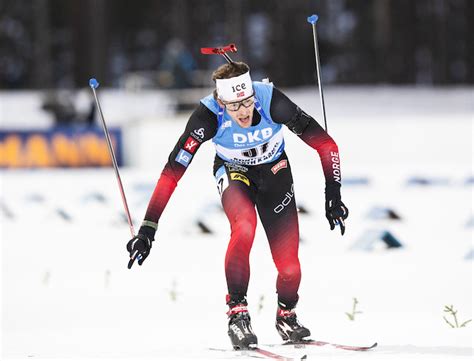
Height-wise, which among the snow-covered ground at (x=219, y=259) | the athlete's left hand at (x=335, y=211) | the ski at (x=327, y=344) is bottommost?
the snow-covered ground at (x=219, y=259)

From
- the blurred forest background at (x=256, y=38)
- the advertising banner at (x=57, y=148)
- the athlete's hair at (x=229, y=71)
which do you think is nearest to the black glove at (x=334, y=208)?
the athlete's hair at (x=229, y=71)

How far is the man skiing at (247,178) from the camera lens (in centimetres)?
588

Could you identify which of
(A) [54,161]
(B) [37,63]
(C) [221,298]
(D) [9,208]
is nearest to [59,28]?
(B) [37,63]

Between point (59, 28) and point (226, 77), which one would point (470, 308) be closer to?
point (226, 77)

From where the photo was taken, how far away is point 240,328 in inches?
231

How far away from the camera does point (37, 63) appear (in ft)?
Result: 105

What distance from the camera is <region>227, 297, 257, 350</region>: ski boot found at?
19.1 feet

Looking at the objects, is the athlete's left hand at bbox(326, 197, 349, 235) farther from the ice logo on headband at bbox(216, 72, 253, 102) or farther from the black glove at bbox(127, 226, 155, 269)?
Answer: the black glove at bbox(127, 226, 155, 269)

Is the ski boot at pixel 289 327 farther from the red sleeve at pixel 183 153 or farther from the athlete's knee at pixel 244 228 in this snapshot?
the red sleeve at pixel 183 153

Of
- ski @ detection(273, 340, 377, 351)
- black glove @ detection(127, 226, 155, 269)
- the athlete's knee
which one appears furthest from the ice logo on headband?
ski @ detection(273, 340, 377, 351)

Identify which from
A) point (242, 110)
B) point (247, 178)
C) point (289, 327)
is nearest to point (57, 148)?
point (247, 178)

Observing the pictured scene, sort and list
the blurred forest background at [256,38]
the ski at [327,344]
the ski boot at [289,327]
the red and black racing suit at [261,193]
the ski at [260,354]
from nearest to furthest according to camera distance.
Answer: the ski at [260,354] → the ski at [327,344] → the red and black racing suit at [261,193] → the ski boot at [289,327] → the blurred forest background at [256,38]

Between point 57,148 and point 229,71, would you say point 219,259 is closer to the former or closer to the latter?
point 229,71

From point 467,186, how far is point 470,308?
7.88 metres
